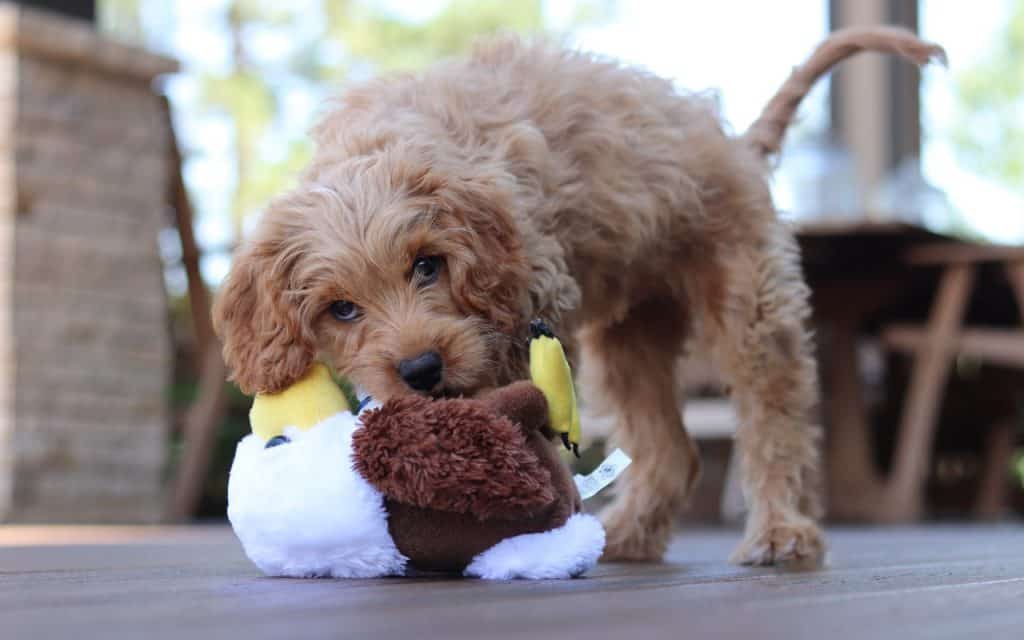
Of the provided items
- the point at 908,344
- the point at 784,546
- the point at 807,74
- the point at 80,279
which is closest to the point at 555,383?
the point at 784,546

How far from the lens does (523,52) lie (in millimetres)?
Answer: 3771

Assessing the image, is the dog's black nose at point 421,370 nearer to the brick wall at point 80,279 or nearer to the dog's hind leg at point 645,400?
the dog's hind leg at point 645,400

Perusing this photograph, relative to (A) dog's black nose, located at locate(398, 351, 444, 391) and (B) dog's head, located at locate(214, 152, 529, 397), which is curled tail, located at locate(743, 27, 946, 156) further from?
(A) dog's black nose, located at locate(398, 351, 444, 391)

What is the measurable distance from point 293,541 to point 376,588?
0.36m

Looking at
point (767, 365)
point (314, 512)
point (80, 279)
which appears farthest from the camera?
point (80, 279)

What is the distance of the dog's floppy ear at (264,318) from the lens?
9.62 ft

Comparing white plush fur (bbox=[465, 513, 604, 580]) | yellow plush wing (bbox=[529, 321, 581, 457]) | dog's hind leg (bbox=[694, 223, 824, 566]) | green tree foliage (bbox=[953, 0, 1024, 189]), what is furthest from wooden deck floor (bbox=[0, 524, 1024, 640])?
green tree foliage (bbox=[953, 0, 1024, 189])

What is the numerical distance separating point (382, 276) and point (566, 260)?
628 mm

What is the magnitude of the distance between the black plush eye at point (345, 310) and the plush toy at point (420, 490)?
25cm

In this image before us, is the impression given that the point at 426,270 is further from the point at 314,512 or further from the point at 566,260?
the point at 314,512

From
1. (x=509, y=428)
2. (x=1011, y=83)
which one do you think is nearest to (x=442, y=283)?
(x=509, y=428)

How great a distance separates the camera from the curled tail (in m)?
4.27

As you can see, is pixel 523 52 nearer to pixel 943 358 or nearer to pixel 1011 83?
pixel 943 358

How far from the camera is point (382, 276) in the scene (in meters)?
A: 2.97
